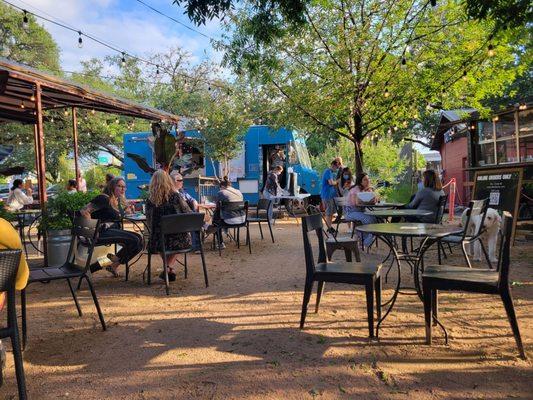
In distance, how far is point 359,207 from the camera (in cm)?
697

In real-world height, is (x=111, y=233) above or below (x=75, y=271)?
above

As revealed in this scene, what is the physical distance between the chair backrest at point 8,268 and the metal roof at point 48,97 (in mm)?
4089

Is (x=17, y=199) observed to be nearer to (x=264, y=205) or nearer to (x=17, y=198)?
(x=17, y=198)

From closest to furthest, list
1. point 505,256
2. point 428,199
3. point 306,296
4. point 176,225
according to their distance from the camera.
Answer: point 505,256 < point 306,296 < point 176,225 < point 428,199

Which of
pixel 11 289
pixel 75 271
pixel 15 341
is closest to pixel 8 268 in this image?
pixel 11 289

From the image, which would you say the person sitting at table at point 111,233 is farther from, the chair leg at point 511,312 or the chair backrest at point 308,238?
the chair leg at point 511,312

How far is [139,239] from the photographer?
5.39 meters

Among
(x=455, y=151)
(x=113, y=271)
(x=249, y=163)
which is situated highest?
(x=455, y=151)

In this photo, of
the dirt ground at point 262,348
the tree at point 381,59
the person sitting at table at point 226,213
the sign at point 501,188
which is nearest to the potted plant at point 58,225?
the dirt ground at point 262,348

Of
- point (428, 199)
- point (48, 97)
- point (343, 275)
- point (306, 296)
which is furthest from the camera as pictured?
point (48, 97)

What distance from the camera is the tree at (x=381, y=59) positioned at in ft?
25.8

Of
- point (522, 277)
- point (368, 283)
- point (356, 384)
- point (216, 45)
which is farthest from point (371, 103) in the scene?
point (356, 384)

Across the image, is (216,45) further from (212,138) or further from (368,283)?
(368,283)

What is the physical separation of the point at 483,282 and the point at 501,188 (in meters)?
5.60
